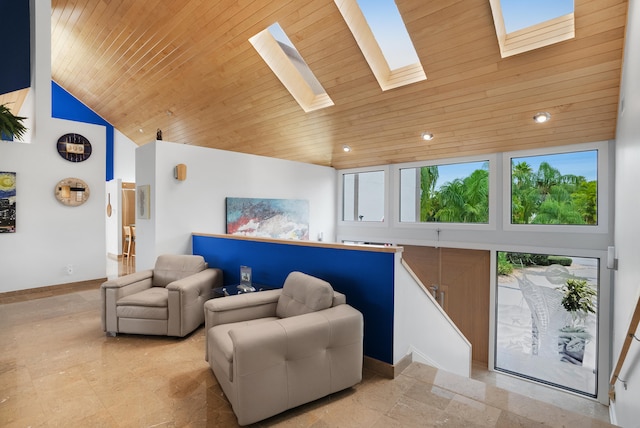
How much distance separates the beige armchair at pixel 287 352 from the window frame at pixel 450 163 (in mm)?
3889

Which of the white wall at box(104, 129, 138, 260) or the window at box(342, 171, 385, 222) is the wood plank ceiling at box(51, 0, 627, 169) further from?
the white wall at box(104, 129, 138, 260)

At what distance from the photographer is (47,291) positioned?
5.22 m

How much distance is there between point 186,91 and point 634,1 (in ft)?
19.1

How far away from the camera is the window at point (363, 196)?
277 inches

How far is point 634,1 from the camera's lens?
2.43 m

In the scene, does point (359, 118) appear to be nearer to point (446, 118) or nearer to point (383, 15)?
point (446, 118)

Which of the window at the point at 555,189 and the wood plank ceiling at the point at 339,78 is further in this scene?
the window at the point at 555,189

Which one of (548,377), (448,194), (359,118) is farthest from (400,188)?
(548,377)

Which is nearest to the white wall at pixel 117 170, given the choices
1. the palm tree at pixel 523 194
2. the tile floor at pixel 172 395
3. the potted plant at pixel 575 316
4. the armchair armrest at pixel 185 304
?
the tile floor at pixel 172 395

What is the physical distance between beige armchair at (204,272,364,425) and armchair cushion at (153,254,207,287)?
1453 mm

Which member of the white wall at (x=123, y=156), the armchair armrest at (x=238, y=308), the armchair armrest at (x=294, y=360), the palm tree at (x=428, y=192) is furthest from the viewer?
the white wall at (x=123, y=156)

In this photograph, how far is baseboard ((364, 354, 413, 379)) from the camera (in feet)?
8.93

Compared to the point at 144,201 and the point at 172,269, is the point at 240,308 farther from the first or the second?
the point at 144,201

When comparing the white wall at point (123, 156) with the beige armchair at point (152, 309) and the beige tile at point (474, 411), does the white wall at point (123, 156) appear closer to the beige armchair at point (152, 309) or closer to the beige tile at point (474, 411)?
the beige armchair at point (152, 309)
